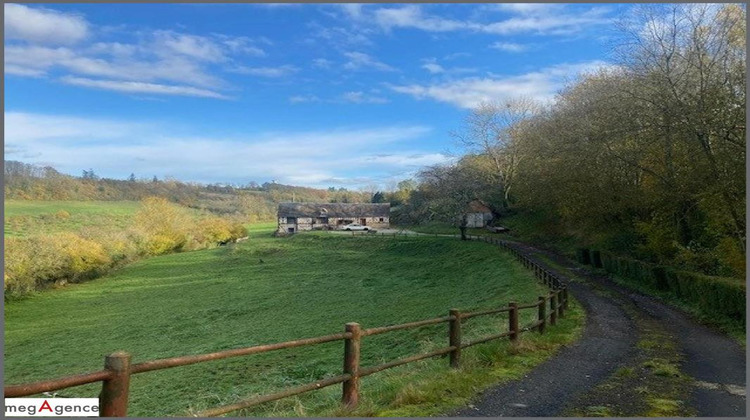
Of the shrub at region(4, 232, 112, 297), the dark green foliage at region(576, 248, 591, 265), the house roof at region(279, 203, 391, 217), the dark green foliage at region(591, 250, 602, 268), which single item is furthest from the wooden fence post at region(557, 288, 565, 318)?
the house roof at region(279, 203, 391, 217)

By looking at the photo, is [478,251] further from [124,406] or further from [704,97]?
[124,406]

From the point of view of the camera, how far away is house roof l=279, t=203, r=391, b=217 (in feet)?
294

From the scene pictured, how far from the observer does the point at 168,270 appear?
51812mm

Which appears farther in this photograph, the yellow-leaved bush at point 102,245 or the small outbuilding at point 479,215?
the small outbuilding at point 479,215

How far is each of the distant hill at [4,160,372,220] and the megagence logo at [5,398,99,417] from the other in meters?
71.3

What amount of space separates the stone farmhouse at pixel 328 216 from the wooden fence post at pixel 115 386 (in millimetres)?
84634

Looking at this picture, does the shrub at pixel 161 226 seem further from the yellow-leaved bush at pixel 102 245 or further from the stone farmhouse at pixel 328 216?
the stone farmhouse at pixel 328 216

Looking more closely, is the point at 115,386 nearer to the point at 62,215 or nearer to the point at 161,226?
the point at 161,226

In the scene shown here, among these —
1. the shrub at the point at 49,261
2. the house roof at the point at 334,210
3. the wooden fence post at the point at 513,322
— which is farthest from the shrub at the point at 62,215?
the wooden fence post at the point at 513,322

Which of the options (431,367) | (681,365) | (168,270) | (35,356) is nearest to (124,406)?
(431,367)

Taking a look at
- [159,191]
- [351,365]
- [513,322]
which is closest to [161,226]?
[159,191]

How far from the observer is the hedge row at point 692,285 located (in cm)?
1435

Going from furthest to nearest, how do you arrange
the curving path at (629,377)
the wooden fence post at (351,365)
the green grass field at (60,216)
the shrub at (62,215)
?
the shrub at (62,215) < the green grass field at (60,216) < the curving path at (629,377) < the wooden fence post at (351,365)

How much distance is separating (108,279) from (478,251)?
3539cm
